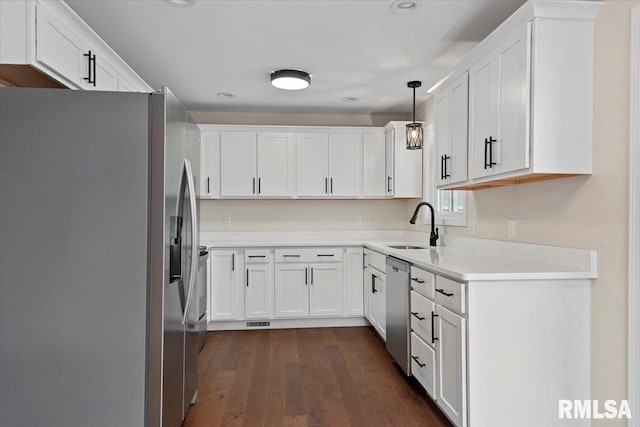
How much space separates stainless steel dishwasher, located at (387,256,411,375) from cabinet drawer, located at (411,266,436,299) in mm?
103

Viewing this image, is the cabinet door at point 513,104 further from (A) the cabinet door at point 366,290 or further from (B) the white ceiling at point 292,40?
(A) the cabinet door at point 366,290

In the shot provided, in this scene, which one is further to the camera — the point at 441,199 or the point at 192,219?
the point at 441,199

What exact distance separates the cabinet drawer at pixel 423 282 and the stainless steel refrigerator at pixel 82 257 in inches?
60.3

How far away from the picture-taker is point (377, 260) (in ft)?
12.6

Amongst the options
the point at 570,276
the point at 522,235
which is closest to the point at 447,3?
the point at 522,235

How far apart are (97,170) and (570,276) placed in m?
2.35

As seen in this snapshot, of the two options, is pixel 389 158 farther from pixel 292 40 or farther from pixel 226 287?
pixel 226 287

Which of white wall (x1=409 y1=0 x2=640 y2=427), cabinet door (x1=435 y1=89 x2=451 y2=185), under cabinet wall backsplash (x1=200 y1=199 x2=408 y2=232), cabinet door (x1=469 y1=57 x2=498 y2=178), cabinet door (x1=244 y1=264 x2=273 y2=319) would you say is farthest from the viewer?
under cabinet wall backsplash (x1=200 y1=199 x2=408 y2=232)

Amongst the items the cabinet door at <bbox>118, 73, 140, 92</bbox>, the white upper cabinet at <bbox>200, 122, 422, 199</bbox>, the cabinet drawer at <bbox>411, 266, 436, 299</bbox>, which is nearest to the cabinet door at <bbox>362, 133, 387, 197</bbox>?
the white upper cabinet at <bbox>200, 122, 422, 199</bbox>

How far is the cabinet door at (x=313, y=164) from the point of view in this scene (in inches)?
185

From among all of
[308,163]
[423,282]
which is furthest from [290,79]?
[423,282]

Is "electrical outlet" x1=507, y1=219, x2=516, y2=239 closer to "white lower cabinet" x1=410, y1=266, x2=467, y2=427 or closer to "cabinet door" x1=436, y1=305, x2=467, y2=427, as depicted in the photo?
"white lower cabinet" x1=410, y1=266, x2=467, y2=427

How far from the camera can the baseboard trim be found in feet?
14.3

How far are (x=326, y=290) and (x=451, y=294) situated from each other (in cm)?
235
